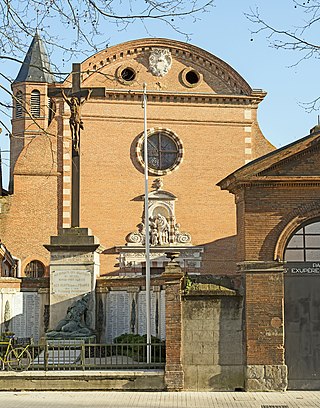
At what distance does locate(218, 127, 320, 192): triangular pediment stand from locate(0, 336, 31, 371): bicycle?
6465 millimetres

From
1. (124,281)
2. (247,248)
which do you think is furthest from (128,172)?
(247,248)

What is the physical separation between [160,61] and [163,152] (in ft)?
15.5

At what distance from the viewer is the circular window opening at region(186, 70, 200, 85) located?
1447 inches

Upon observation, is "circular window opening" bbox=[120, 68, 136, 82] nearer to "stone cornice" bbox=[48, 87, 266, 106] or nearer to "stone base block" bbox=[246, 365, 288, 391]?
"stone cornice" bbox=[48, 87, 266, 106]

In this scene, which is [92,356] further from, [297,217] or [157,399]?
[297,217]

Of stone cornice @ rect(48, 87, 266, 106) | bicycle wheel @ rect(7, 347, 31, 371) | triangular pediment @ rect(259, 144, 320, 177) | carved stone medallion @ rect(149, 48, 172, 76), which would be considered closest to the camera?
bicycle wheel @ rect(7, 347, 31, 371)

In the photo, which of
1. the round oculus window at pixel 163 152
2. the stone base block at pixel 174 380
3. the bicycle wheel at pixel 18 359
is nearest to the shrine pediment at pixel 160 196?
the round oculus window at pixel 163 152

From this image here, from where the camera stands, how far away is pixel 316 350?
1700 cm

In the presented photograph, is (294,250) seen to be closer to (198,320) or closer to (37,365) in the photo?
(198,320)

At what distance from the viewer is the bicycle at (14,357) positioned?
16922 millimetres

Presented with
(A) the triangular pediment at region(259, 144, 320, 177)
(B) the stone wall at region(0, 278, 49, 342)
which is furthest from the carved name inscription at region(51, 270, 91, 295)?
(A) the triangular pediment at region(259, 144, 320, 177)

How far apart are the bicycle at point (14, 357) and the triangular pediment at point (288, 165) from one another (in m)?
6.47

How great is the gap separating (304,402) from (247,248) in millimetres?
3780

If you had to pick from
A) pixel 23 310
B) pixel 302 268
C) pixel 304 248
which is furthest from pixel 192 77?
pixel 302 268
